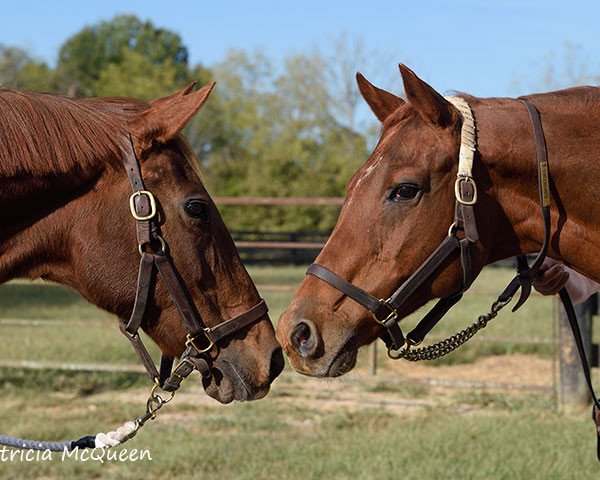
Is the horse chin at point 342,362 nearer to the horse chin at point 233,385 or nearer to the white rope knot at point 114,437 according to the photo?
the horse chin at point 233,385

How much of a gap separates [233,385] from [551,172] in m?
1.32

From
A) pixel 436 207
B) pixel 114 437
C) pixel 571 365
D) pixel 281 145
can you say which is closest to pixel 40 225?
pixel 114 437

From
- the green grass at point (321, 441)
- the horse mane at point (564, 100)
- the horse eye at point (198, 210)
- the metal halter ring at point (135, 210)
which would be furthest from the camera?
the green grass at point (321, 441)

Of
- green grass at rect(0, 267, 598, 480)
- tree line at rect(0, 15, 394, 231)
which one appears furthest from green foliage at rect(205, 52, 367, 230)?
green grass at rect(0, 267, 598, 480)

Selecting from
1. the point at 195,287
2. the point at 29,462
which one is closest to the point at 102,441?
the point at 195,287

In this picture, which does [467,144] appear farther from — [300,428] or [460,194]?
[300,428]

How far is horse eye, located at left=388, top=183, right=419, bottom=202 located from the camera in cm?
253

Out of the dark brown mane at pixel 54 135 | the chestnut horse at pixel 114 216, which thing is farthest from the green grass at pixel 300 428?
the dark brown mane at pixel 54 135

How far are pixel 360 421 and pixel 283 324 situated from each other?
3715mm

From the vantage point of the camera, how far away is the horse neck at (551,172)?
8.20ft

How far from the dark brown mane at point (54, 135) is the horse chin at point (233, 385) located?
32.9 inches

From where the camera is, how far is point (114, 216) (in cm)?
273

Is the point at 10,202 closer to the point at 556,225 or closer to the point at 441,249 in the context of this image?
the point at 441,249

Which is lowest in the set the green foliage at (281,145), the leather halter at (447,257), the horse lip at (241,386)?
the green foliage at (281,145)
